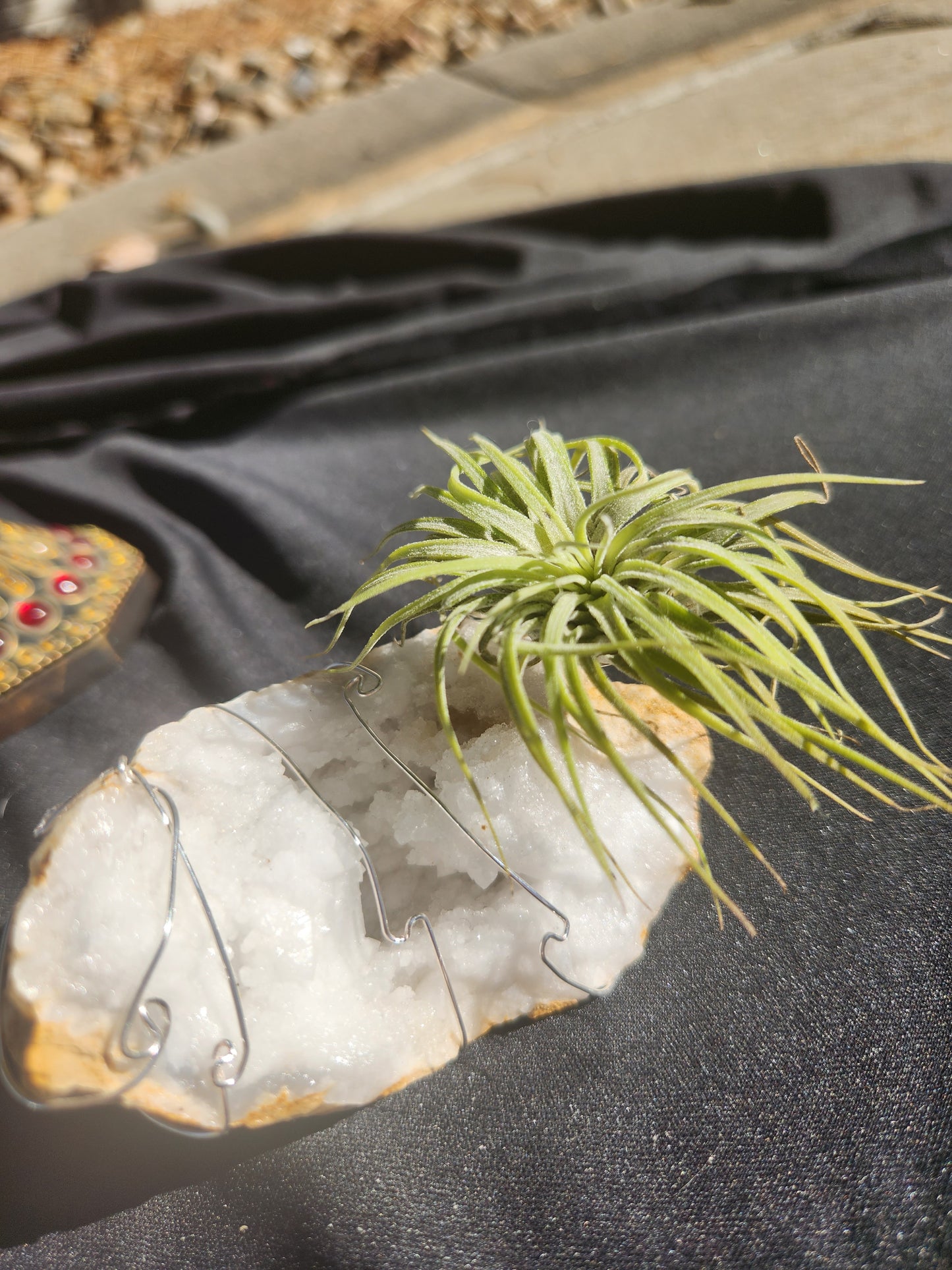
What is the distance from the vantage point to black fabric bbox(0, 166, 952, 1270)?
19.5 inches

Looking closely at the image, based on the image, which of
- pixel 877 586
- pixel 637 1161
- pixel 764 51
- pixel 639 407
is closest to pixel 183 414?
pixel 639 407

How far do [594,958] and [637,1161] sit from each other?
119 mm

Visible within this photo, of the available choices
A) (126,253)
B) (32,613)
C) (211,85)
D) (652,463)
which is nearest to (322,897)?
(32,613)

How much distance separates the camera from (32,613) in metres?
0.74

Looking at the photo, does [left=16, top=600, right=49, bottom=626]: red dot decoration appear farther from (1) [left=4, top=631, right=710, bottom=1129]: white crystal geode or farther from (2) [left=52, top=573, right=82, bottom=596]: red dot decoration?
(1) [left=4, top=631, right=710, bottom=1129]: white crystal geode

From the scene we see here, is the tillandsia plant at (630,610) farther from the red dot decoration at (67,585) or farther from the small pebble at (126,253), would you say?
the small pebble at (126,253)

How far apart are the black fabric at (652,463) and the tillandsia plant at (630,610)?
8 cm

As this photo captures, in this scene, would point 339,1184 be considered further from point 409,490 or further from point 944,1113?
point 409,490

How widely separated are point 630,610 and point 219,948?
0.97 feet

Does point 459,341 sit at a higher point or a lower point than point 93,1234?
higher

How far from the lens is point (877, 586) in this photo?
70cm

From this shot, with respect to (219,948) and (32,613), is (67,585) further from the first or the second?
(219,948)

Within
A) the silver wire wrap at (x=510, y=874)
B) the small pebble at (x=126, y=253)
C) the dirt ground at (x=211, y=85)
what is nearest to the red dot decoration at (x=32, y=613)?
the silver wire wrap at (x=510, y=874)

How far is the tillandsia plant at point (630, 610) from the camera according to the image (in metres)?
0.43
